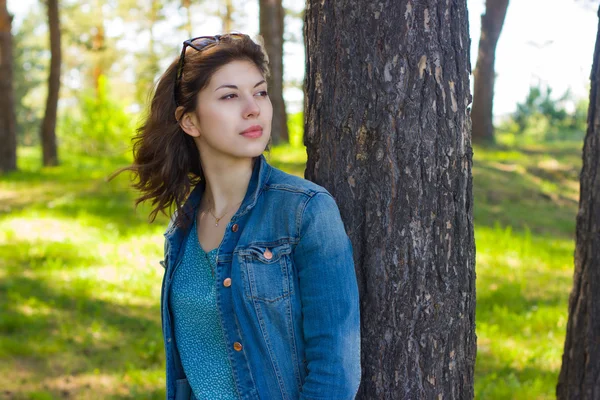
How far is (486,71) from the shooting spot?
13508 mm

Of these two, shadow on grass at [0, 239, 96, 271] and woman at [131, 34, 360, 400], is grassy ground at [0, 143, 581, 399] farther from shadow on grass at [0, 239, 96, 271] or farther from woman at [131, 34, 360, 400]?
woman at [131, 34, 360, 400]

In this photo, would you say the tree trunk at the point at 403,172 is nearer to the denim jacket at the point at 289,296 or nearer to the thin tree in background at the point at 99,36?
the denim jacket at the point at 289,296

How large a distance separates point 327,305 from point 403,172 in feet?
1.93

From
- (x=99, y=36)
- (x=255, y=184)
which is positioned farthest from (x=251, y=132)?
(x=99, y=36)

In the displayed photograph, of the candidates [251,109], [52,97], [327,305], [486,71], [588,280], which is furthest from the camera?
[52,97]

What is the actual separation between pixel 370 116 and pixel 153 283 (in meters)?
5.05

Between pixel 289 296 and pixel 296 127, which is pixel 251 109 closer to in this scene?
pixel 289 296

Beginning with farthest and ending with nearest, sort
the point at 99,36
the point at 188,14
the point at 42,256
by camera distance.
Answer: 1. the point at 99,36
2. the point at 188,14
3. the point at 42,256

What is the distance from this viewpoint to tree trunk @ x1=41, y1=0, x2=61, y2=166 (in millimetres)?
16156

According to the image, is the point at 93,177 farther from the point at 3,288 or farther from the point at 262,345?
the point at 262,345

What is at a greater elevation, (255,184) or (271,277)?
(255,184)

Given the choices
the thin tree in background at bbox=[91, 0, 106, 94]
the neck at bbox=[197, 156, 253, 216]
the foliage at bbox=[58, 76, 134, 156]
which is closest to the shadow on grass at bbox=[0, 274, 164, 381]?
the neck at bbox=[197, 156, 253, 216]

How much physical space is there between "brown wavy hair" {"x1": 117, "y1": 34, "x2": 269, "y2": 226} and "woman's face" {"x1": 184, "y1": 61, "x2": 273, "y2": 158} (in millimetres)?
43

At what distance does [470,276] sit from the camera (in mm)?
2547
